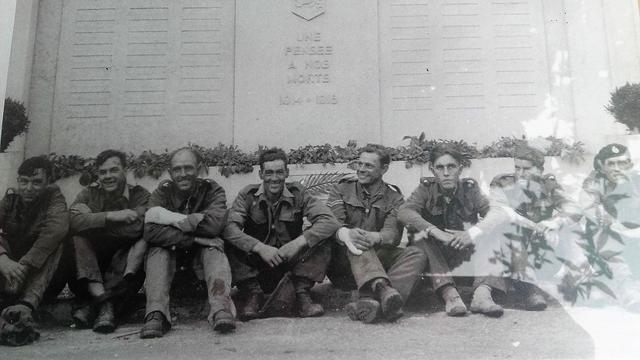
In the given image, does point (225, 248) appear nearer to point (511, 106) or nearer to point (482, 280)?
point (482, 280)

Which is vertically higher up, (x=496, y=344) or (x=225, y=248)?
(x=225, y=248)

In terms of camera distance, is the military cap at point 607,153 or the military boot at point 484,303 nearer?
the military boot at point 484,303

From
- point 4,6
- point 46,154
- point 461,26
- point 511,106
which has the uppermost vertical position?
point 461,26

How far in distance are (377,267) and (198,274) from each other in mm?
778

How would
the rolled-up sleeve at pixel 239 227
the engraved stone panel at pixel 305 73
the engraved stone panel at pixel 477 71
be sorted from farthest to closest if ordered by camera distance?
the engraved stone panel at pixel 305 73, the engraved stone panel at pixel 477 71, the rolled-up sleeve at pixel 239 227

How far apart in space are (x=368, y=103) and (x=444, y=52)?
569 millimetres

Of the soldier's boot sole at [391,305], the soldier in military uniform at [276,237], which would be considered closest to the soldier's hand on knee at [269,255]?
the soldier in military uniform at [276,237]

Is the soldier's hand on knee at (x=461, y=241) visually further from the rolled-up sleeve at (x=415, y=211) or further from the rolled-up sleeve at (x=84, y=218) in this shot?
the rolled-up sleeve at (x=84, y=218)

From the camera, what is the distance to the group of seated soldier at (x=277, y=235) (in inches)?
78.0

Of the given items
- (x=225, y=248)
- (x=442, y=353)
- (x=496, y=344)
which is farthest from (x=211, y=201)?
(x=496, y=344)

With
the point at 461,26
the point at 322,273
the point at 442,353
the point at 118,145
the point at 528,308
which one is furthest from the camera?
the point at 461,26

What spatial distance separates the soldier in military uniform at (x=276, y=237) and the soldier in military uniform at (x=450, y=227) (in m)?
0.42

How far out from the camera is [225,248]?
7.03 ft
